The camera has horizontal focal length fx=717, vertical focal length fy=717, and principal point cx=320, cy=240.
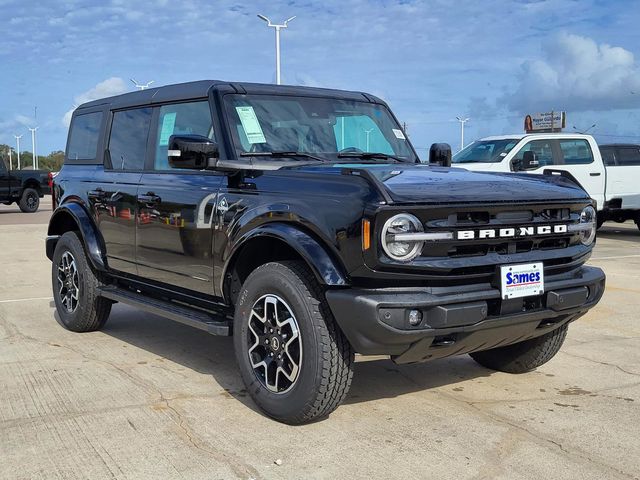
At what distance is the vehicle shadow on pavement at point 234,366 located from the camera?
450cm

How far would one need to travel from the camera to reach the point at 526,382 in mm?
4652

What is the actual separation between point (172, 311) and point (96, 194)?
154 centimetres

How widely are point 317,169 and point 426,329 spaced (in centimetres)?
117

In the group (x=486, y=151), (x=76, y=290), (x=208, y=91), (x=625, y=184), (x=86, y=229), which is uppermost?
(x=208, y=91)

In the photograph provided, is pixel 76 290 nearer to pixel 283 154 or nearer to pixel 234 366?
pixel 234 366

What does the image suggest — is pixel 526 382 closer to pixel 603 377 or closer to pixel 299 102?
pixel 603 377

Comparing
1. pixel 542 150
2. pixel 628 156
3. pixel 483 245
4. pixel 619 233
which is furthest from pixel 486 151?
pixel 483 245

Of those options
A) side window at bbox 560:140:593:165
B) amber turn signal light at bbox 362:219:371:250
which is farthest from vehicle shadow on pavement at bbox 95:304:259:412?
side window at bbox 560:140:593:165

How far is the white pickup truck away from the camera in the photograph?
13.2 meters

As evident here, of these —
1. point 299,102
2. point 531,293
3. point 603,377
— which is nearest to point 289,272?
point 531,293

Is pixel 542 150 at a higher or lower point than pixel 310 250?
higher

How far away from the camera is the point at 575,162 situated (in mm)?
14219

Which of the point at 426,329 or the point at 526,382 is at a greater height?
the point at 426,329

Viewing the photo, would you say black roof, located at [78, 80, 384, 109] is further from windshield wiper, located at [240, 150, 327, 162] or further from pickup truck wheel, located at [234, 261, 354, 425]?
pickup truck wheel, located at [234, 261, 354, 425]
